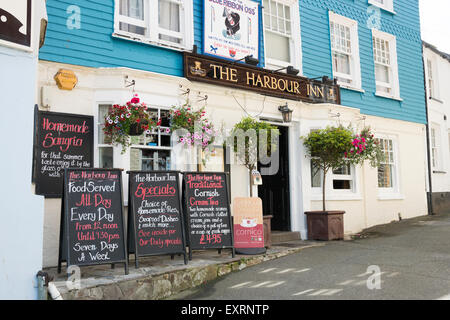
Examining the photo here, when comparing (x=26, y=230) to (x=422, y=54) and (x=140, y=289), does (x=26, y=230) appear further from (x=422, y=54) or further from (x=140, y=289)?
(x=422, y=54)

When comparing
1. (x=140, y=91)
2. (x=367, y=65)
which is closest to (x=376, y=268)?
(x=140, y=91)

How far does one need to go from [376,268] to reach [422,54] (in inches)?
398

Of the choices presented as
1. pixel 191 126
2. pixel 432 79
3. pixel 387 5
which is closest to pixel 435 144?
pixel 432 79

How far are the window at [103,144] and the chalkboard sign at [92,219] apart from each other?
46.3 inches

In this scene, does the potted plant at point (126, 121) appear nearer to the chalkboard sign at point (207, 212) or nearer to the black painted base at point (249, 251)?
the chalkboard sign at point (207, 212)

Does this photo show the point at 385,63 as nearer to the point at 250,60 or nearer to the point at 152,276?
the point at 250,60

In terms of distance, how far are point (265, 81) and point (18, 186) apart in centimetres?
594

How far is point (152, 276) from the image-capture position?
5543 millimetres

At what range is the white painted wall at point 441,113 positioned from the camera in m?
14.4

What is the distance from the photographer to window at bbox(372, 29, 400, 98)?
12547 mm

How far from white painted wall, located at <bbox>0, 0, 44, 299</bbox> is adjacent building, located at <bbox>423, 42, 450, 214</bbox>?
40.7 ft

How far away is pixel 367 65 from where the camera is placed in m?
11.9

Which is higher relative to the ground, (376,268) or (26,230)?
(26,230)

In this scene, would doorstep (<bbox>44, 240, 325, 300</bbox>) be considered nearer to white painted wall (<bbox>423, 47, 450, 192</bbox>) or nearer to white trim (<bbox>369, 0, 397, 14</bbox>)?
white trim (<bbox>369, 0, 397, 14</bbox>)
